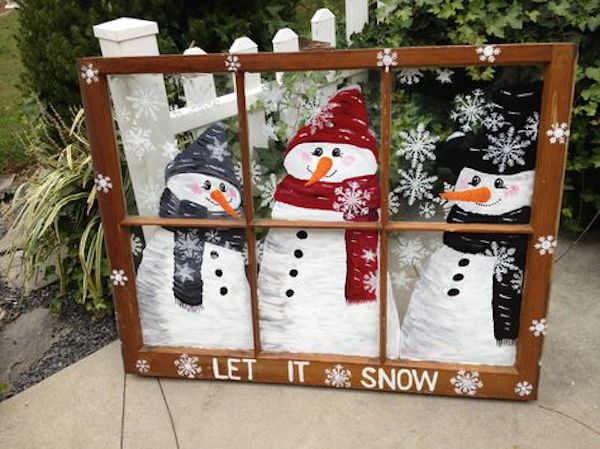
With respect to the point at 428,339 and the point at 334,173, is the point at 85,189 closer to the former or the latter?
the point at 334,173

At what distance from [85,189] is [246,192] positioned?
1.00 meters

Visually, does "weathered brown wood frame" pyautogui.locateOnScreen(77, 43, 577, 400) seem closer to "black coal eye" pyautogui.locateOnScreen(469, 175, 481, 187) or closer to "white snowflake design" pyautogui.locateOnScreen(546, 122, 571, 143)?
"white snowflake design" pyautogui.locateOnScreen(546, 122, 571, 143)

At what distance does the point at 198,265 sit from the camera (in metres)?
2.13

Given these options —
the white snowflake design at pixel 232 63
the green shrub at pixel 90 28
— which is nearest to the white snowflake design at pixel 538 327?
the white snowflake design at pixel 232 63

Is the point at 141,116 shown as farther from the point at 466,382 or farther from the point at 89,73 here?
the point at 466,382

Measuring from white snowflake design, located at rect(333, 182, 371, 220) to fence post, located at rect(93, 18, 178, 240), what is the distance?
1.74 ft

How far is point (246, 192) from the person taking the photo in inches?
78.0

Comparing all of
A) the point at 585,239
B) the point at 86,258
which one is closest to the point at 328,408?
the point at 86,258

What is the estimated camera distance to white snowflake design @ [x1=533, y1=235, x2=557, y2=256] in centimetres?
186

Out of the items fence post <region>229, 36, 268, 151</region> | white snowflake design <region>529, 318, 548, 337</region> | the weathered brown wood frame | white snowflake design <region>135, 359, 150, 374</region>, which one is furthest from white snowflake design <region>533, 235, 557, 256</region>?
white snowflake design <region>135, 359, 150, 374</region>

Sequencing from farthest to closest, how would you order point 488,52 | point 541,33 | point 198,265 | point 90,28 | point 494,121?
point 90,28, point 541,33, point 198,265, point 494,121, point 488,52

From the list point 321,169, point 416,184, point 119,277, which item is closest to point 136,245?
point 119,277

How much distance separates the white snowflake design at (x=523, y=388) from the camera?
2051 millimetres

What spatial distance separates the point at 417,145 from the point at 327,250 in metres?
0.43
